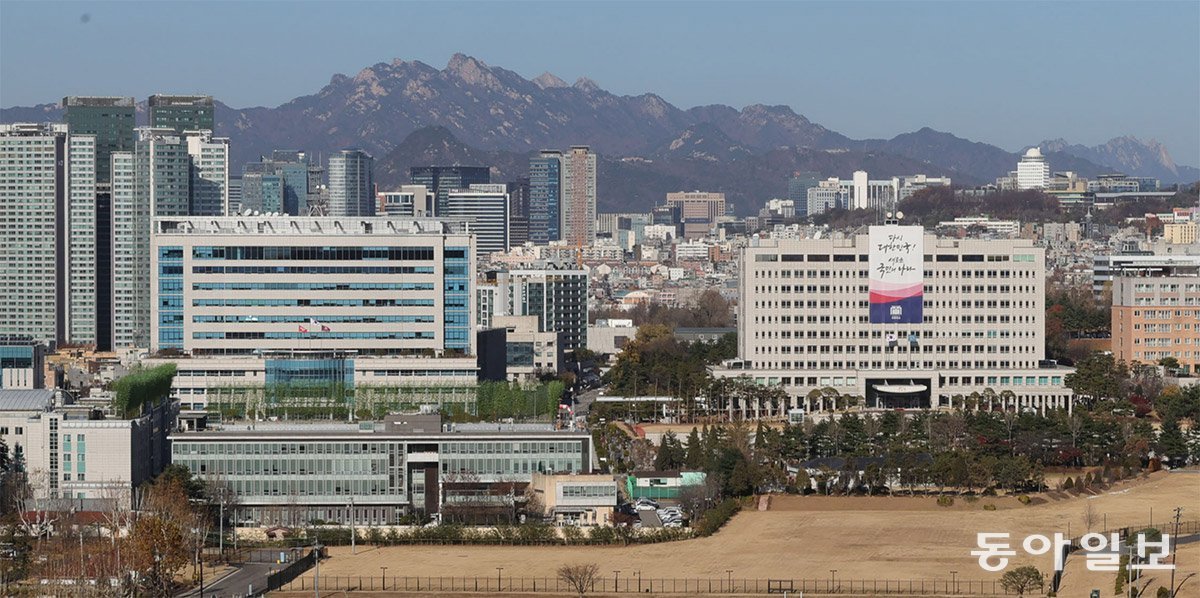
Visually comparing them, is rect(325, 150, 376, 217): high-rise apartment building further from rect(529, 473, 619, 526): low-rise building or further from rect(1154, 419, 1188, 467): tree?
rect(529, 473, 619, 526): low-rise building

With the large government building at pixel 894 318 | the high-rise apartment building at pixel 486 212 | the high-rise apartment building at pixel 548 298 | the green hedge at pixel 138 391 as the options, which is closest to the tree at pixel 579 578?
the green hedge at pixel 138 391

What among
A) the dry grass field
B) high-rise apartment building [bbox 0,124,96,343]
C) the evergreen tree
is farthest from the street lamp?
high-rise apartment building [bbox 0,124,96,343]

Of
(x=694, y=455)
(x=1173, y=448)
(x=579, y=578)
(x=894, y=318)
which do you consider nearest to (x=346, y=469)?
(x=694, y=455)

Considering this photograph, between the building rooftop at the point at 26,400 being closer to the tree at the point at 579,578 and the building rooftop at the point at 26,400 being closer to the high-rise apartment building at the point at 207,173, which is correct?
the tree at the point at 579,578

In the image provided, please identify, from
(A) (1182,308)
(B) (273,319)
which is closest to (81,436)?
(B) (273,319)

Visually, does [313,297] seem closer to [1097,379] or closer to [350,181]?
[1097,379]
